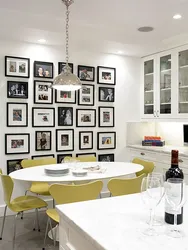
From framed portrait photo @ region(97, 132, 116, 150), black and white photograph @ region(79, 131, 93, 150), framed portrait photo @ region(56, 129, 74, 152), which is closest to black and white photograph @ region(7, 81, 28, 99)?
framed portrait photo @ region(56, 129, 74, 152)

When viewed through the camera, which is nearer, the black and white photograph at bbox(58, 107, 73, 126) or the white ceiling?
the white ceiling

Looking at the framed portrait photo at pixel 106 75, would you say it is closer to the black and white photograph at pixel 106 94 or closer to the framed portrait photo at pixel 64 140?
the black and white photograph at pixel 106 94

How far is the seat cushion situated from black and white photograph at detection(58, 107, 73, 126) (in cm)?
151

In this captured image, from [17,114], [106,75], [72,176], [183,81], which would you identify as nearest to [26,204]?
[72,176]

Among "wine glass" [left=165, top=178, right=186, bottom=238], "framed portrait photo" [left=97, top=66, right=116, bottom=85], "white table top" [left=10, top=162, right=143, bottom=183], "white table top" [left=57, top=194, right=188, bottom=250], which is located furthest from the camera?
"framed portrait photo" [left=97, top=66, right=116, bottom=85]

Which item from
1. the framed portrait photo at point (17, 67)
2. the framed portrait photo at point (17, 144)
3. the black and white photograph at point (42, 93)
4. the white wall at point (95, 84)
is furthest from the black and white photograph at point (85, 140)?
the framed portrait photo at point (17, 67)

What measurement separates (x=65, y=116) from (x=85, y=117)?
0.38m

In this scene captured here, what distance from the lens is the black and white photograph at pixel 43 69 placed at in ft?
13.8

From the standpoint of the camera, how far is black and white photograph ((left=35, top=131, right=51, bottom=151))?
422 centimetres

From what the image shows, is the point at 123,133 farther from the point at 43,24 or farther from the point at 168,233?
the point at 168,233

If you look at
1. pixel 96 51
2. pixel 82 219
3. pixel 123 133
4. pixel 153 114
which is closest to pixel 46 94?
pixel 96 51

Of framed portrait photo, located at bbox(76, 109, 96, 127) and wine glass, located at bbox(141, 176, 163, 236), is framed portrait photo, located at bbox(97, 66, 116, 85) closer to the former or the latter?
framed portrait photo, located at bbox(76, 109, 96, 127)

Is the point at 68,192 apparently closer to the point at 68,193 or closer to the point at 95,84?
the point at 68,193

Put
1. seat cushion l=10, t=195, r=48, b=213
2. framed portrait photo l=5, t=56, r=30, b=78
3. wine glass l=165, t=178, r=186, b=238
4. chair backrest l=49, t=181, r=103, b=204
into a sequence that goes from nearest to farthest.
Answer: wine glass l=165, t=178, r=186, b=238 < chair backrest l=49, t=181, r=103, b=204 < seat cushion l=10, t=195, r=48, b=213 < framed portrait photo l=5, t=56, r=30, b=78
